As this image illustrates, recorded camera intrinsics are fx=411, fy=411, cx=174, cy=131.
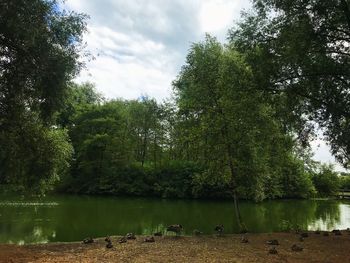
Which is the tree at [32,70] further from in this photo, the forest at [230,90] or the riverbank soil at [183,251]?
the riverbank soil at [183,251]

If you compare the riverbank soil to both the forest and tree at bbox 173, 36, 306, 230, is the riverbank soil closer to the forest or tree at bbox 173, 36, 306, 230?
the forest

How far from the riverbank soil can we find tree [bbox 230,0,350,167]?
3.75 meters

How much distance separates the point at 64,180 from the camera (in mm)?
56719

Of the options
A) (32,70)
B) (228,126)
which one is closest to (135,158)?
(228,126)

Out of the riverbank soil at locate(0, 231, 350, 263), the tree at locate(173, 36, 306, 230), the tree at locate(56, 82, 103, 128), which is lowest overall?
the riverbank soil at locate(0, 231, 350, 263)

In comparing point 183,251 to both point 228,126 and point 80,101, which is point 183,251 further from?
point 80,101

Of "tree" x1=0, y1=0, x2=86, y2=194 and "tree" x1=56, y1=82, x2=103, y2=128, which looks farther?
"tree" x1=56, y1=82, x2=103, y2=128

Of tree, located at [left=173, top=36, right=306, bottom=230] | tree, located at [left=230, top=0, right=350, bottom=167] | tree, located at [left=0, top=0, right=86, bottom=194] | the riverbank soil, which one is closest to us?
tree, located at [left=0, top=0, right=86, bottom=194]

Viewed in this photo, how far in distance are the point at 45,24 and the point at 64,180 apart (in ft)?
157

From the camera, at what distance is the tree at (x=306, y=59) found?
1395 cm

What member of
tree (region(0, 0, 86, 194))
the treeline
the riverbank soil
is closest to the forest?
tree (region(0, 0, 86, 194))

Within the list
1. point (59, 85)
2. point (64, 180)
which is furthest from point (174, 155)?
point (59, 85)

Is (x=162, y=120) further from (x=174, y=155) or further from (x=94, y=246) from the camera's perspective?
(x=94, y=246)

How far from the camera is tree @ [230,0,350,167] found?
45.8 ft
